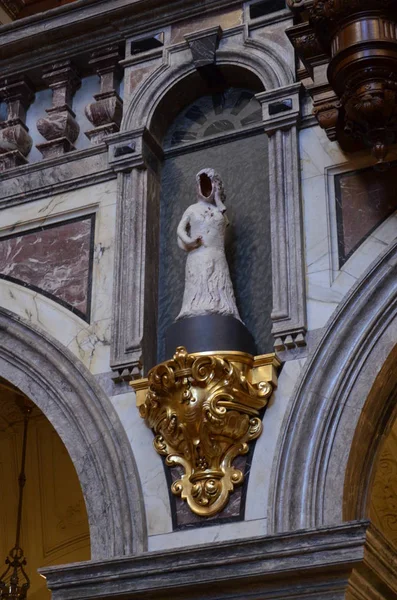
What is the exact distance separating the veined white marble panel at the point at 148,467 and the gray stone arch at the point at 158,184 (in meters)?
0.20

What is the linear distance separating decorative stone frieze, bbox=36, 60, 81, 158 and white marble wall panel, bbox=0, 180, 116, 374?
1.29 feet

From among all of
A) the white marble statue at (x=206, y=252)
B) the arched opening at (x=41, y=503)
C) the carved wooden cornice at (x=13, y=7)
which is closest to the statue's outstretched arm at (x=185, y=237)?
the white marble statue at (x=206, y=252)

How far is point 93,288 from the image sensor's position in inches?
291

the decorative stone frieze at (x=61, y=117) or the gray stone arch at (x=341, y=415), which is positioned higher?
the decorative stone frieze at (x=61, y=117)

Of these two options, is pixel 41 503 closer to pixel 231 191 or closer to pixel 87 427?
pixel 87 427

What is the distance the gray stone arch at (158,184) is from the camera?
22.5 feet

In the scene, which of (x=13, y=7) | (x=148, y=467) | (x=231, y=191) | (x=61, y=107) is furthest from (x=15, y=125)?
(x=13, y=7)

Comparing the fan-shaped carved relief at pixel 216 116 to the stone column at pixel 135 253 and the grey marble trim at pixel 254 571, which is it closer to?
the stone column at pixel 135 253

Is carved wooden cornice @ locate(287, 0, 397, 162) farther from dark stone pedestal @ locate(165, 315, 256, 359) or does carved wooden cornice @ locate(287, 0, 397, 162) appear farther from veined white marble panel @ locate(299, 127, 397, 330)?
dark stone pedestal @ locate(165, 315, 256, 359)

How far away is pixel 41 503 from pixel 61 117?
3.51 meters

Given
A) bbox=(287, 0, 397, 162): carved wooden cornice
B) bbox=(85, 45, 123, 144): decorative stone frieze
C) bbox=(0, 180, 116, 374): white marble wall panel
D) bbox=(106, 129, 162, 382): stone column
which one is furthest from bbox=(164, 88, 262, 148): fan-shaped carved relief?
bbox=(287, 0, 397, 162): carved wooden cornice

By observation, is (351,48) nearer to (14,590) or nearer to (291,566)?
(291,566)

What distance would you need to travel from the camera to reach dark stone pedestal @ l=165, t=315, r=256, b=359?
21.9 ft

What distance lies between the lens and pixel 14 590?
8.63 meters
